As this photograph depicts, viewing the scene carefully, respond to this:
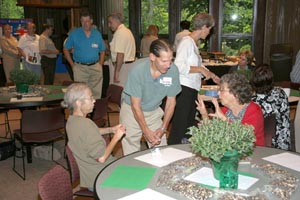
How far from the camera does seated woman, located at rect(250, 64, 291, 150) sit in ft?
10.9

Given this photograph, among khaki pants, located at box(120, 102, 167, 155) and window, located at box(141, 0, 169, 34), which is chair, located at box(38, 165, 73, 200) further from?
window, located at box(141, 0, 169, 34)

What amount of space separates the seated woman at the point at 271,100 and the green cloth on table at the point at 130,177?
64.2 inches

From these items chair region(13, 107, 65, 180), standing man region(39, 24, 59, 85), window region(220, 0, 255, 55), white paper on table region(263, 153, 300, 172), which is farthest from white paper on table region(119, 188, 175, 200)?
window region(220, 0, 255, 55)

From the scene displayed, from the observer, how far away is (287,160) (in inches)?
89.7

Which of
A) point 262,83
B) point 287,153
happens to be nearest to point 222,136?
point 287,153

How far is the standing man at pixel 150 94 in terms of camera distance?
106 inches

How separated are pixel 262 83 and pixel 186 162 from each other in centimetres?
147

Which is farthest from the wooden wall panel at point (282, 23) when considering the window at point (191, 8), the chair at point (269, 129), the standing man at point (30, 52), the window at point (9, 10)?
the window at point (9, 10)

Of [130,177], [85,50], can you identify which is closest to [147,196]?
[130,177]

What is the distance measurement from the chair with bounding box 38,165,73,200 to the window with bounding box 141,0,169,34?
8490mm

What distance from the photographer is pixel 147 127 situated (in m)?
2.99

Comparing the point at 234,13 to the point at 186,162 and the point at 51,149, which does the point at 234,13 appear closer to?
the point at 51,149

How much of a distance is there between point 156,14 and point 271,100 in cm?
736

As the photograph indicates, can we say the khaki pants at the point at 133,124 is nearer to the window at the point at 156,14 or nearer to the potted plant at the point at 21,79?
the potted plant at the point at 21,79
